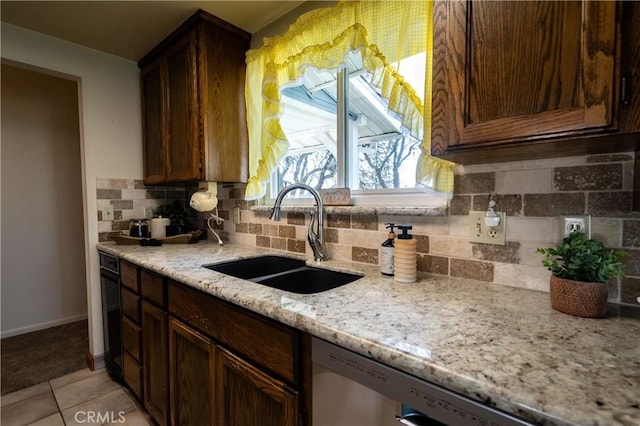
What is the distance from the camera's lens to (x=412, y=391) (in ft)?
1.81

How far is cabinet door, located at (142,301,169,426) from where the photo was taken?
1.35 meters

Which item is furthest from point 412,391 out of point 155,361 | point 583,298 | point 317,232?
point 155,361

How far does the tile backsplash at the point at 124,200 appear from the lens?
2.13 metres

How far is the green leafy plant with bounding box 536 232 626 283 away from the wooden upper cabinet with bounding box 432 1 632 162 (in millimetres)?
285

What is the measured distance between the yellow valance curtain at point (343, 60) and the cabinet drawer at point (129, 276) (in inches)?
29.4

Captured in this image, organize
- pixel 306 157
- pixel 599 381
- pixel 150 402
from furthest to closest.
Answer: pixel 306 157 < pixel 150 402 < pixel 599 381

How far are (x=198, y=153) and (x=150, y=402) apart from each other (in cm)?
139

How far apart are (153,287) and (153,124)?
1.37 meters

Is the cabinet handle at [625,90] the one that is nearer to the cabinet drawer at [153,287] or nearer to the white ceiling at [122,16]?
the white ceiling at [122,16]

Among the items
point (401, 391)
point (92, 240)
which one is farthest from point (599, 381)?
point (92, 240)

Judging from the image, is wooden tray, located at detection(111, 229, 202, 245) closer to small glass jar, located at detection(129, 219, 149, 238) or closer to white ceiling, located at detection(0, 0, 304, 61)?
small glass jar, located at detection(129, 219, 149, 238)

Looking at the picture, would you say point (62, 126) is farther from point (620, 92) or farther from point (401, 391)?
point (620, 92)

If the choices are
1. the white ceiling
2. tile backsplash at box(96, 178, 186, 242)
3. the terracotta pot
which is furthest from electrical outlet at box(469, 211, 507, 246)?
tile backsplash at box(96, 178, 186, 242)

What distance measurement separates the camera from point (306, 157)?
178 centimetres
